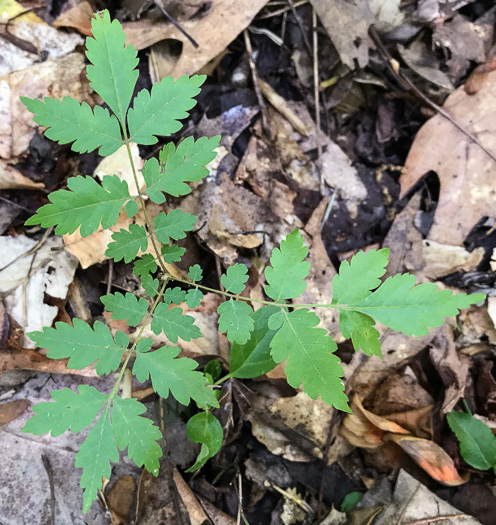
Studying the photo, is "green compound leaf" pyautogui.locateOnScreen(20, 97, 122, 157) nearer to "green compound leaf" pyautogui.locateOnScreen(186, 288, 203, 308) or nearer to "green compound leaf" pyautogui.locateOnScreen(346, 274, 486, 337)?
"green compound leaf" pyautogui.locateOnScreen(186, 288, 203, 308)

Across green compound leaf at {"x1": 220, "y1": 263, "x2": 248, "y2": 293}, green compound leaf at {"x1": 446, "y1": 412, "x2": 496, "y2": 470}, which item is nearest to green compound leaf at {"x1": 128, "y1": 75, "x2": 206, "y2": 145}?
green compound leaf at {"x1": 220, "y1": 263, "x2": 248, "y2": 293}

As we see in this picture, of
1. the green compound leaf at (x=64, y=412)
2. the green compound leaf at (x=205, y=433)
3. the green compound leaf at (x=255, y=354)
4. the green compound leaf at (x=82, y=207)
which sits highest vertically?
the green compound leaf at (x=82, y=207)

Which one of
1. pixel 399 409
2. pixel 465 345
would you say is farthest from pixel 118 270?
pixel 465 345

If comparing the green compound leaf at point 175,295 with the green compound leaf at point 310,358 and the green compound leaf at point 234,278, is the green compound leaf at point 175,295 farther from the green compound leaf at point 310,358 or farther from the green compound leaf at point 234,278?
the green compound leaf at point 310,358

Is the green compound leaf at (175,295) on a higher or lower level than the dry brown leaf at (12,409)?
higher

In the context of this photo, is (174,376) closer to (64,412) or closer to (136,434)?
(136,434)

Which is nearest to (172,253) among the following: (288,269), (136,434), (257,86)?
(288,269)

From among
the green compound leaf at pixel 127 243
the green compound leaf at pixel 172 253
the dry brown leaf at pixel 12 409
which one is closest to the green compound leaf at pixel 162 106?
the green compound leaf at pixel 127 243
